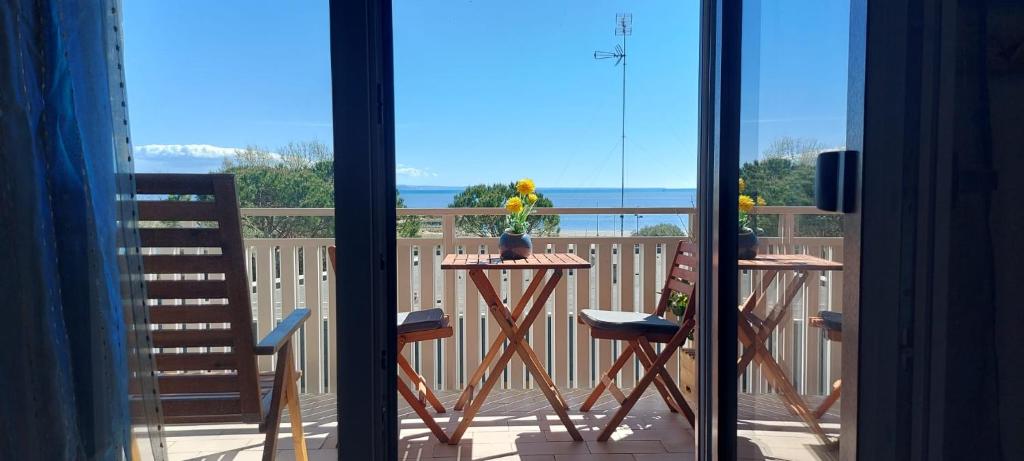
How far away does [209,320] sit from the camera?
1497mm

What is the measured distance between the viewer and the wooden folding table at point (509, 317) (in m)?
2.51

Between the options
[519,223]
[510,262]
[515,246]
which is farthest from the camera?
[519,223]

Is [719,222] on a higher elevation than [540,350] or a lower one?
higher

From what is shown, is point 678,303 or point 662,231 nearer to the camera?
point 678,303

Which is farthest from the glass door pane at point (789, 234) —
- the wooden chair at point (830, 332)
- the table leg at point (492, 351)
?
the table leg at point (492, 351)

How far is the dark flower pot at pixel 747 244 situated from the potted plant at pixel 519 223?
1415 mm

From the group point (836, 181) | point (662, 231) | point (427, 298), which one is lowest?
point (427, 298)

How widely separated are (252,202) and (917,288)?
1424mm

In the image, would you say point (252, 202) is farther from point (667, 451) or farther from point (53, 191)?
point (667, 451)

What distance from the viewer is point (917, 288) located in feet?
2.76

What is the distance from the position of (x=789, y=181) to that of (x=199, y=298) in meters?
1.52

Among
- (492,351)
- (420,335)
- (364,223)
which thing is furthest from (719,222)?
(492,351)

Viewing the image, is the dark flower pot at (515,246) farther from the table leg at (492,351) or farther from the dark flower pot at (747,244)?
the dark flower pot at (747,244)

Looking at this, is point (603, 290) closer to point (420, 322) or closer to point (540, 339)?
point (540, 339)
